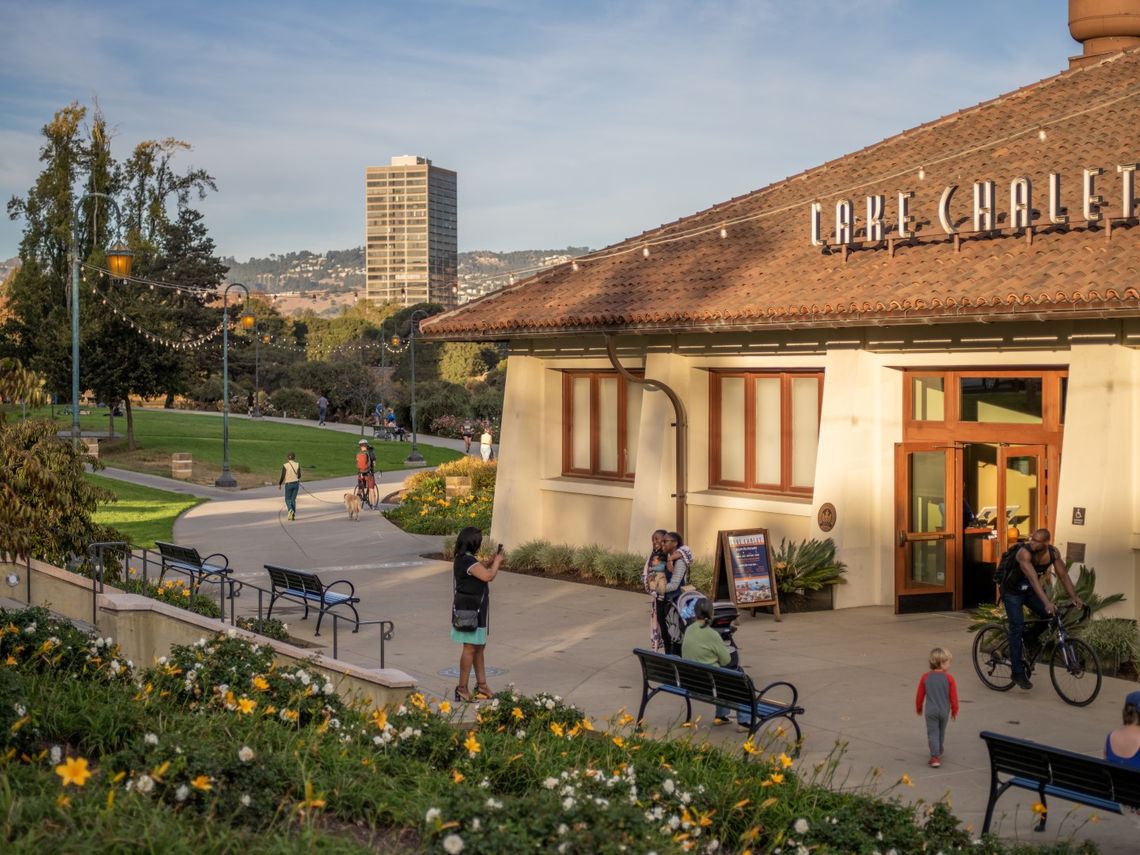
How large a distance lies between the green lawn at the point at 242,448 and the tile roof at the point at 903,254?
21371mm

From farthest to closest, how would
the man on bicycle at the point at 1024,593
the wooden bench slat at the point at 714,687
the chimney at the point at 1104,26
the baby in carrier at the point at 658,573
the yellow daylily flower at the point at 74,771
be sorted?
the chimney at the point at 1104,26
the baby in carrier at the point at 658,573
the man on bicycle at the point at 1024,593
the wooden bench slat at the point at 714,687
the yellow daylily flower at the point at 74,771

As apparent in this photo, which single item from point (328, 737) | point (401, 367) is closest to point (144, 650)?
point (328, 737)

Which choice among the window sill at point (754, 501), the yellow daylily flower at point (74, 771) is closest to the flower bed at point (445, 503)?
the window sill at point (754, 501)

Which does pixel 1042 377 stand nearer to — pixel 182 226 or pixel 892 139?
pixel 892 139

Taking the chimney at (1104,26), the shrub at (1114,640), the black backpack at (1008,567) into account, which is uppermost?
the chimney at (1104,26)

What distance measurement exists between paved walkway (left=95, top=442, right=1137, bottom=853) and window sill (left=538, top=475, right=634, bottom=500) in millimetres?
1071

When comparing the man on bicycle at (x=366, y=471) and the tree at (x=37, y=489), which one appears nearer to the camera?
the tree at (x=37, y=489)

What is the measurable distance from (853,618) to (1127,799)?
29.4 ft

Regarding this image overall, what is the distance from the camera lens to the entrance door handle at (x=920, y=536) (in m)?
17.6

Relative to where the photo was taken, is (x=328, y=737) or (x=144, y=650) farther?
(x=144, y=650)

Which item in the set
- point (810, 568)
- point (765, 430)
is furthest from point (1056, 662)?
point (765, 430)

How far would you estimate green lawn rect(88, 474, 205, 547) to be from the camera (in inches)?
1113

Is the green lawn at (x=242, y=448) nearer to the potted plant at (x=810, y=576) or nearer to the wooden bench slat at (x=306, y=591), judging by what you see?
the wooden bench slat at (x=306, y=591)

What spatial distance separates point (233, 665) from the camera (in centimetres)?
1053
